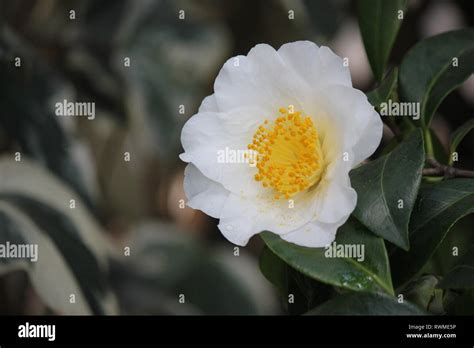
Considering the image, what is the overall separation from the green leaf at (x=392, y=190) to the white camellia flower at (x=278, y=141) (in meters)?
0.02

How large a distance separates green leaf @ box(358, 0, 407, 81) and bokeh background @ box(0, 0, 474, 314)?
12.1 inches

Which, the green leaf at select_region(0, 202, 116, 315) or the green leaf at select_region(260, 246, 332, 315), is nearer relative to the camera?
the green leaf at select_region(260, 246, 332, 315)

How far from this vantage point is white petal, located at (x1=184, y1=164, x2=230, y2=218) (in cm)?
38

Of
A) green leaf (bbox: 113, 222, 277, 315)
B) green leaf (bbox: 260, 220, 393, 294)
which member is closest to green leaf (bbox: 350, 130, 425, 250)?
green leaf (bbox: 260, 220, 393, 294)

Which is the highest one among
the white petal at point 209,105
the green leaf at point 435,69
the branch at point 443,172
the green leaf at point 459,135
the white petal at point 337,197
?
the green leaf at point 435,69

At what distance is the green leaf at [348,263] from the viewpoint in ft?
1.18

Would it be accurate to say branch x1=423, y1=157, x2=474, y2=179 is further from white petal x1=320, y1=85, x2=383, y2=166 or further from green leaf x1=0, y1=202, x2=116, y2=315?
green leaf x1=0, y1=202, x2=116, y2=315

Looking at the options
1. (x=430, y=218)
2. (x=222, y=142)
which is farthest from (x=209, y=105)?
(x=430, y=218)

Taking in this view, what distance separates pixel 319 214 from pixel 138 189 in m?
0.81

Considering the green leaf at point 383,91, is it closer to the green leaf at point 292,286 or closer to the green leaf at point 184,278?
the green leaf at point 292,286

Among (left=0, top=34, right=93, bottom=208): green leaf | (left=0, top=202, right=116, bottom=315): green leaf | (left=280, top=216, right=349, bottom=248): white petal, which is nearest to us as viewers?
(left=280, top=216, right=349, bottom=248): white petal

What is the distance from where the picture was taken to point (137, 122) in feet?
3.24

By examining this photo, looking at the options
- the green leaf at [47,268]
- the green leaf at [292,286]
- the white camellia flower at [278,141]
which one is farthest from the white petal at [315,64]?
the green leaf at [47,268]
